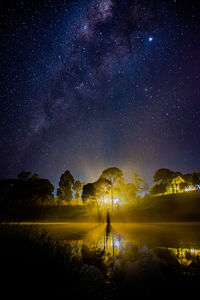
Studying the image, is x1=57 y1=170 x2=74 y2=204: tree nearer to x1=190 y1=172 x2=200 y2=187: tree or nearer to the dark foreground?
the dark foreground

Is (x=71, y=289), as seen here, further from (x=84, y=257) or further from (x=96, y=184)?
(x=96, y=184)

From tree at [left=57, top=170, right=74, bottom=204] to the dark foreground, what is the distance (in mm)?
57163

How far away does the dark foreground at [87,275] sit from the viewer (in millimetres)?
4059

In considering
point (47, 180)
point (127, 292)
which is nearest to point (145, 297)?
point (127, 292)

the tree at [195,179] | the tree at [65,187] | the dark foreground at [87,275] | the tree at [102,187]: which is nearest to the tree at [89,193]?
the tree at [102,187]

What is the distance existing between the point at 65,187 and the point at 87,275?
60500 millimetres

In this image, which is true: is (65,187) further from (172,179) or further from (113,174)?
(172,179)

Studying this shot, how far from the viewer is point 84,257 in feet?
29.5

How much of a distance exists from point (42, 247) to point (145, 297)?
3.98m

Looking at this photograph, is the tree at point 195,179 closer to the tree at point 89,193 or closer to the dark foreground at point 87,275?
the tree at point 89,193

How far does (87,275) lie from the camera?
19.6ft

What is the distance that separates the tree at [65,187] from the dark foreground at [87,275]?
5716 cm

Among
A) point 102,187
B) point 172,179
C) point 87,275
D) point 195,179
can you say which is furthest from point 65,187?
point 195,179

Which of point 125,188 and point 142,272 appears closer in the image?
point 142,272
